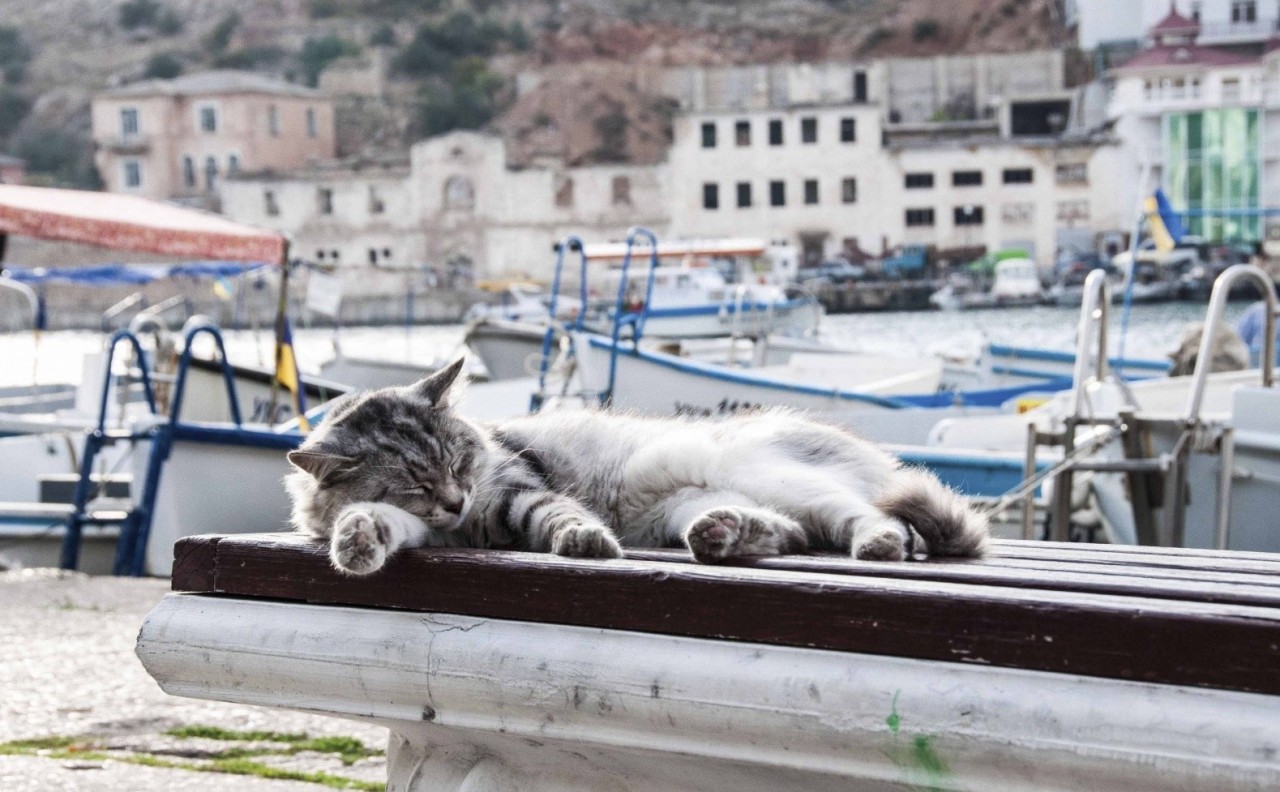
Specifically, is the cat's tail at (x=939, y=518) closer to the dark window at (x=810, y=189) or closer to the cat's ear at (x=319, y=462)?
the cat's ear at (x=319, y=462)

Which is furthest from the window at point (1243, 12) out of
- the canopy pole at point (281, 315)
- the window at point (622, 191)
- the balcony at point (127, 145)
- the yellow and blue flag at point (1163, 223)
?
the canopy pole at point (281, 315)

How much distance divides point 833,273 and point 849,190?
4740 millimetres

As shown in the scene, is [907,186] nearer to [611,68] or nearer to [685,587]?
[611,68]

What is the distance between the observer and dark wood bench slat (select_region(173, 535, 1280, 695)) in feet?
4.23

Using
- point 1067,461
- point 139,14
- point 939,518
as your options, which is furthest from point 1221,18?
point 139,14

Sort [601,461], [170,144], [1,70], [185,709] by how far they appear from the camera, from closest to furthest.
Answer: [601,461] < [185,709] < [170,144] < [1,70]

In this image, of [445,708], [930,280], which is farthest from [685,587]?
[930,280]

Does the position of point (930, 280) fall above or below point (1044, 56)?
below

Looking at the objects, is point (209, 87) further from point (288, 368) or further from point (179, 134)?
point (288, 368)

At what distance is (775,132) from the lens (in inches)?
2468

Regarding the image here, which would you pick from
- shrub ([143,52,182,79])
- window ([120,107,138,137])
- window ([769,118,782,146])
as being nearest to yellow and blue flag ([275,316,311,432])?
window ([769,118,782,146])

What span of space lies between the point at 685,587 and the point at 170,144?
7976 cm

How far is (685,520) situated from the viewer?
2277 mm

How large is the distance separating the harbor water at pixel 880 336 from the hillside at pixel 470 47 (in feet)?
79.4
